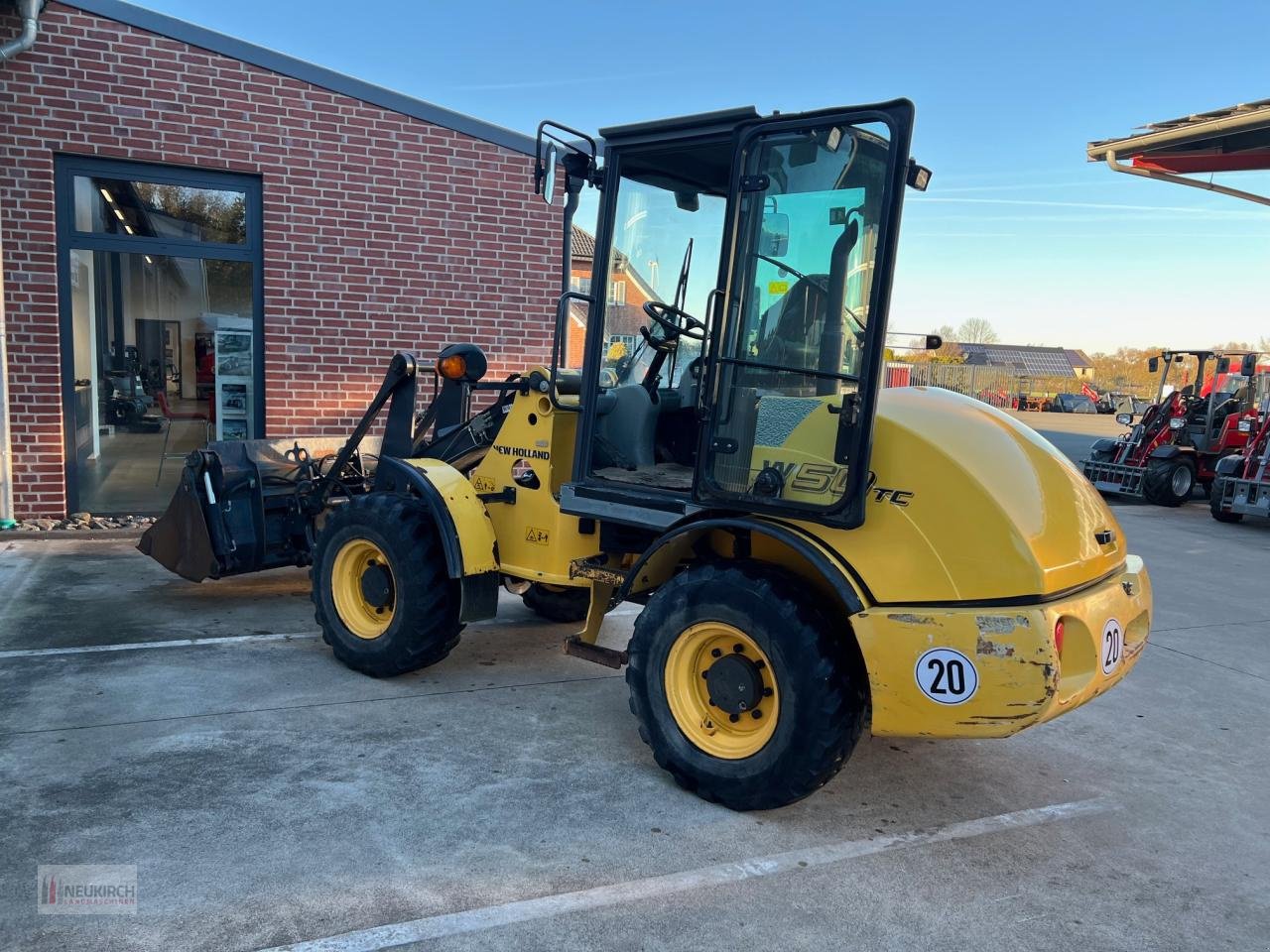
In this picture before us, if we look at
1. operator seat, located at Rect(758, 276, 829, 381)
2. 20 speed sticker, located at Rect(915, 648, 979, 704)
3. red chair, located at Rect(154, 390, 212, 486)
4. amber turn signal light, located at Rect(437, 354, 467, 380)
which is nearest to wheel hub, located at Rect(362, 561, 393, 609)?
amber turn signal light, located at Rect(437, 354, 467, 380)

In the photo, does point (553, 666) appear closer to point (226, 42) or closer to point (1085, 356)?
point (226, 42)

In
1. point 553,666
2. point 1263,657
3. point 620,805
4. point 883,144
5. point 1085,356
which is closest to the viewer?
point 883,144

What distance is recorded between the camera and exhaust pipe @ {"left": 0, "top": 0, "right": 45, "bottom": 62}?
7.49 meters

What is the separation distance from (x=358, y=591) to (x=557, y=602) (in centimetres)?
141

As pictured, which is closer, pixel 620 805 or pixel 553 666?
pixel 620 805

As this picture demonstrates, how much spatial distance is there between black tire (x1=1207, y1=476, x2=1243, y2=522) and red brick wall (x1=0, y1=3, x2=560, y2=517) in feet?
28.8

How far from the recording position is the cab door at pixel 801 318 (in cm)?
340

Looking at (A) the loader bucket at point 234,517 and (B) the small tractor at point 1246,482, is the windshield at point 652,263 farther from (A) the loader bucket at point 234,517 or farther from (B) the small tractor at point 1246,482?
(B) the small tractor at point 1246,482

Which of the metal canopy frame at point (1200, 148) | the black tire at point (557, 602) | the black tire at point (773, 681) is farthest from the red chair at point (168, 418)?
the metal canopy frame at point (1200, 148)

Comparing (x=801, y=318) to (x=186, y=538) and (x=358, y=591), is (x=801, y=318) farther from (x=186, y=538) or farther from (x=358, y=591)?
(x=186, y=538)

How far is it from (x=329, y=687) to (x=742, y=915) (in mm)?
2638

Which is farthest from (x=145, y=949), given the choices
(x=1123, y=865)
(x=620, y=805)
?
(x=1123, y=865)

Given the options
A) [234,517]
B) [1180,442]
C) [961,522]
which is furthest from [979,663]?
[1180,442]

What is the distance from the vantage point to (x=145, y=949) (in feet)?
8.81
